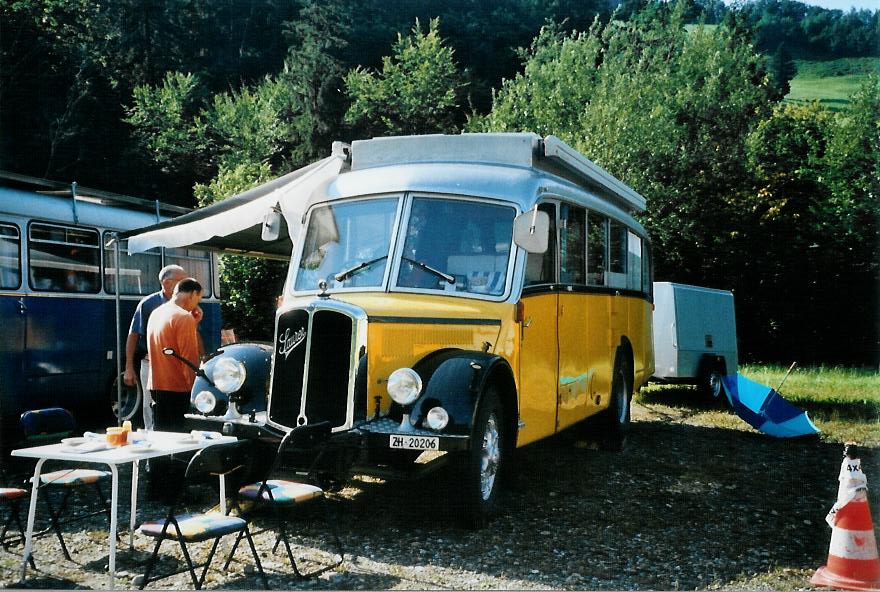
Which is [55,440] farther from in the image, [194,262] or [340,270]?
[194,262]

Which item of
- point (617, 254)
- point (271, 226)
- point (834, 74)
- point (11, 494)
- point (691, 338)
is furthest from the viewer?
point (691, 338)

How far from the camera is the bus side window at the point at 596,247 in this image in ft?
29.0

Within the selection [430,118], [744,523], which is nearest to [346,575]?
[744,523]

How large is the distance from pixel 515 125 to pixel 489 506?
20.8m

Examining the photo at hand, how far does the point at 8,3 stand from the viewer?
32.2 ft

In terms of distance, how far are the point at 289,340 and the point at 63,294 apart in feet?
17.2

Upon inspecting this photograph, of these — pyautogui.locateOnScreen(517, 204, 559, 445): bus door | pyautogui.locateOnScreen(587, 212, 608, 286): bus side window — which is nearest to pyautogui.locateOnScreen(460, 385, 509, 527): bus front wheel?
pyautogui.locateOnScreen(517, 204, 559, 445): bus door

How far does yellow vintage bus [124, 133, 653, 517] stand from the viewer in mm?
6207

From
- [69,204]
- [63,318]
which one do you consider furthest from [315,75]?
[63,318]

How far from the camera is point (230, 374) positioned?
6.50 m

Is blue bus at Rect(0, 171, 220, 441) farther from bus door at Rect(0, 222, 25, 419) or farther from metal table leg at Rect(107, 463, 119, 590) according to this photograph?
metal table leg at Rect(107, 463, 119, 590)

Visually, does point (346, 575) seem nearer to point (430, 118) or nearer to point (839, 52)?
point (839, 52)

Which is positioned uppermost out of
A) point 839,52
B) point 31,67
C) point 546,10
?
point 546,10

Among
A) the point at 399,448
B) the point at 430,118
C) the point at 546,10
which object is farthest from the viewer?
the point at 430,118
